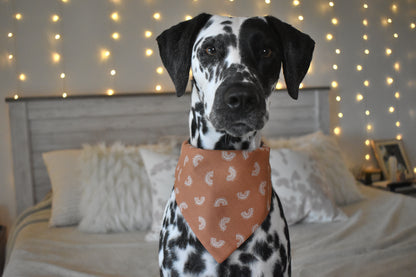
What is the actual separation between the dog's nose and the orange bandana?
0.71 ft

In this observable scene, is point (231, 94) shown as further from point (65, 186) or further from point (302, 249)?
point (65, 186)

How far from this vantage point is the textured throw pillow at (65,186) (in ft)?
7.27

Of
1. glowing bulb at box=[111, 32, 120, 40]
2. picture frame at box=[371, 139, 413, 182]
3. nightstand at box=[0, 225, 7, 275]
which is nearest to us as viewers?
nightstand at box=[0, 225, 7, 275]

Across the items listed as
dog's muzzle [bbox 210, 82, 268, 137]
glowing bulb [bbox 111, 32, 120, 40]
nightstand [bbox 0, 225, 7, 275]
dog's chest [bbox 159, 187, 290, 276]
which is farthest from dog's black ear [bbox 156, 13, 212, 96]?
nightstand [bbox 0, 225, 7, 275]

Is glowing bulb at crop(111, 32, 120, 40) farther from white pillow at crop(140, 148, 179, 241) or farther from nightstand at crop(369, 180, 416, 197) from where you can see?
nightstand at crop(369, 180, 416, 197)

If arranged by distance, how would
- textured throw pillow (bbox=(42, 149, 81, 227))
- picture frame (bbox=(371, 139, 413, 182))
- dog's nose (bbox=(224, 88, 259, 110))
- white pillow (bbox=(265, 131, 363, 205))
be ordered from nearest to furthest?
dog's nose (bbox=(224, 88, 259, 110)) → textured throw pillow (bbox=(42, 149, 81, 227)) → white pillow (bbox=(265, 131, 363, 205)) → picture frame (bbox=(371, 139, 413, 182))

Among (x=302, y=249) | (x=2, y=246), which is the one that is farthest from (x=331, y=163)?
(x=2, y=246)

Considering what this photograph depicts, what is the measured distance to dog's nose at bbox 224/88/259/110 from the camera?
945 mm

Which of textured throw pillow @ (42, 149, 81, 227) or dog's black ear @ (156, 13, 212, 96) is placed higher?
dog's black ear @ (156, 13, 212, 96)

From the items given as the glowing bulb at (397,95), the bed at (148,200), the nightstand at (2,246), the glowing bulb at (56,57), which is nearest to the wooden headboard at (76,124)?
the bed at (148,200)

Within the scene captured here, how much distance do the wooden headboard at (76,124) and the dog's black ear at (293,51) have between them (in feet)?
5.64

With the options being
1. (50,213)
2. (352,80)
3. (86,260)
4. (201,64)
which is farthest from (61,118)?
(352,80)

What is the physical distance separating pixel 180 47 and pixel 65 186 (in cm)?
150

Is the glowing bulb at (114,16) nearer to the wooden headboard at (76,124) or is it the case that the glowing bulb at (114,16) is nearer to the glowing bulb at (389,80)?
the wooden headboard at (76,124)
